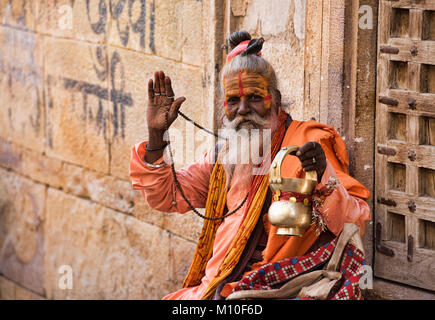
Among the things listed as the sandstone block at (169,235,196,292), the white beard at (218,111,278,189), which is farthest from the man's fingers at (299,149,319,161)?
the sandstone block at (169,235,196,292)

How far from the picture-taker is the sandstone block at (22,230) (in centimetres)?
720

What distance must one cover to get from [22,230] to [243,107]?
426 cm

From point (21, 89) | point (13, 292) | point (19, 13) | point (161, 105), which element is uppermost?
point (19, 13)

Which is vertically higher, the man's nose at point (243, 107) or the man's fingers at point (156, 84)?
the man's fingers at point (156, 84)

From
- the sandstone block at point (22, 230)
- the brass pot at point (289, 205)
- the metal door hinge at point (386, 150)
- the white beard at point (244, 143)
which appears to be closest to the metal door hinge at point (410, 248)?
the metal door hinge at point (386, 150)

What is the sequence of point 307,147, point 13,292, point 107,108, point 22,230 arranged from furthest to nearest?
1. point 13,292
2. point 22,230
3. point 107,108
4. point 307,147

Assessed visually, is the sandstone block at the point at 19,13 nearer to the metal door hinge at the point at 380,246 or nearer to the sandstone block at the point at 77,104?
the sandstone block at the point at 77,104

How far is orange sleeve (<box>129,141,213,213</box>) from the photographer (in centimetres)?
390

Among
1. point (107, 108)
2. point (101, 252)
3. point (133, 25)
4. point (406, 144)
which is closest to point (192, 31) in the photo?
point (133, 25)

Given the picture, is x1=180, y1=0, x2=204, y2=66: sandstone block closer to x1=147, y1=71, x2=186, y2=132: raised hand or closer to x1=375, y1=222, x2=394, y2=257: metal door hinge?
x1=147, y1=71, x2=186, y2=132: raised hand

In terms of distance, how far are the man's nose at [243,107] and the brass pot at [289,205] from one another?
52 centimetres

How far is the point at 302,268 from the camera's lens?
3.45 m

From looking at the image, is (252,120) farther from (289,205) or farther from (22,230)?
(22,230)

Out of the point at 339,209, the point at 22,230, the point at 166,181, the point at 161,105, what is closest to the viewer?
the point at 339,209
